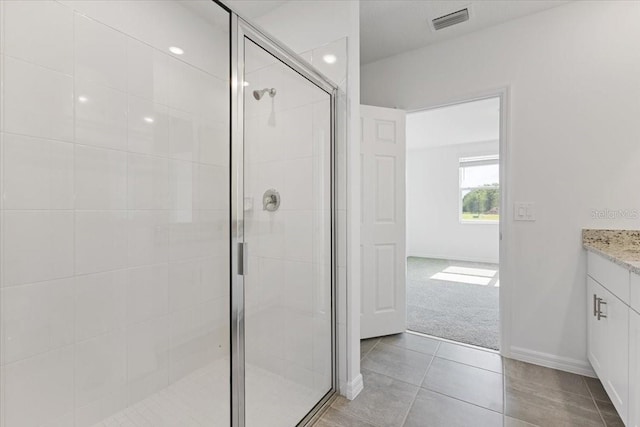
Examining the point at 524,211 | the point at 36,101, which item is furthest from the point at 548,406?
the point at 36,101

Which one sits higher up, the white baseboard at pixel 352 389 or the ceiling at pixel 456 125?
the ceiling at pixel 456 125

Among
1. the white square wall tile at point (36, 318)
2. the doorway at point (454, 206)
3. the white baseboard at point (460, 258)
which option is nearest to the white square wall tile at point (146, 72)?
the white square wall tile at point (36, 318)

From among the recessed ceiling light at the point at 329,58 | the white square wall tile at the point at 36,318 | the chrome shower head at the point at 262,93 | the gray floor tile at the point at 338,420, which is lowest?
the gray floor tile at the point at 338,420

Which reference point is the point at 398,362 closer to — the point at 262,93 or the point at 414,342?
the point at 414,342

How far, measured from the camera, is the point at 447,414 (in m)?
1.67

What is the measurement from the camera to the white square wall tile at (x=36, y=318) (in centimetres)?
118

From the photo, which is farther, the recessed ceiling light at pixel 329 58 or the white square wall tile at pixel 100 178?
the recessed ceiling light at pixel 329 58

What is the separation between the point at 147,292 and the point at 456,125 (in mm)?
4984

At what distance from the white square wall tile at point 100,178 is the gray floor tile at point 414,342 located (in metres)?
2.22

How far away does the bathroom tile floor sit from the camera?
5.32 feet

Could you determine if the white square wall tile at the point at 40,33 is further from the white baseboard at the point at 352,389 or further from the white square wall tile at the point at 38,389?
the white baseboard at the point at 352,389

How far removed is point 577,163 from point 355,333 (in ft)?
6.26

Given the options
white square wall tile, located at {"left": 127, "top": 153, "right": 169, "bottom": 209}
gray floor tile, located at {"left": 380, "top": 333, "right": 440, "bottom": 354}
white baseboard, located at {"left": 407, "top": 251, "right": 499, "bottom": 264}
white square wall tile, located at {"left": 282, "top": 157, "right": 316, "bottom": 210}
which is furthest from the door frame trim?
white baseboard, located at {"left": 407, "top": 251, "right": 499, "bottom": 264}

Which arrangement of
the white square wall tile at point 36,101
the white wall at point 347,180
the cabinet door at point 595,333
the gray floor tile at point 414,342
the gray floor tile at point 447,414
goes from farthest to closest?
the gray floor tile at point 414,342 → the white wall at point 347,180 → the cabinet door at point 595,333 → the gray floor tile at point 447,414 → the white square wall tile at point 36,101
